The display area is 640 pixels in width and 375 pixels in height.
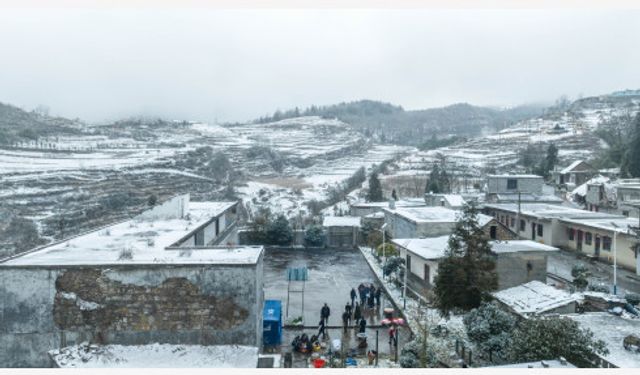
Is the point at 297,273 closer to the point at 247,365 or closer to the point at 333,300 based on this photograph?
the point at 333,300

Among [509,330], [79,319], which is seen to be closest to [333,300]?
[509,330]

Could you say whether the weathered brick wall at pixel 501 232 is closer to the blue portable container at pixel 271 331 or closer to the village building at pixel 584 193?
the blue portable container at pixel 271 331

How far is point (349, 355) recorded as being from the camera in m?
14.9

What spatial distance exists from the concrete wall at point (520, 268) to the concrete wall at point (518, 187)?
22763mm

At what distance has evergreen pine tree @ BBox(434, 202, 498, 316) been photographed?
15641mm

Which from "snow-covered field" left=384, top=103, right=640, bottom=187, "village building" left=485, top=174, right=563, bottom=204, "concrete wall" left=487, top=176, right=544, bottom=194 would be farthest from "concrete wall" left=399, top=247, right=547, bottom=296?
"snow-covered field" left=384, top=103, right=640, bottom=187

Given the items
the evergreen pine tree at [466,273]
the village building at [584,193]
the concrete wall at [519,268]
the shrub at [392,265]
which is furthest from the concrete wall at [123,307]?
the village building at [584,193]

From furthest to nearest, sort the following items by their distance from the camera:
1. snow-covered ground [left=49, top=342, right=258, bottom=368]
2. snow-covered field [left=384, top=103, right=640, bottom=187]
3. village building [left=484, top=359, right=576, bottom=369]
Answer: snow-covered field [left=384, top=103, right=640, bottom=187] < snow-covered ground [left=49, top=342, right=258, bottom=368] < village building [left=484, top=359, right=576, bottom=369]

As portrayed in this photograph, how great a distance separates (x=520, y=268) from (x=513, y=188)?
2406 cm

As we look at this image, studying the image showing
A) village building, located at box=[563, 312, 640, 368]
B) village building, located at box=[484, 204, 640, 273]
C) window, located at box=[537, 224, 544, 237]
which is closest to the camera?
village building, located at box=[563, 312, 640, 368]

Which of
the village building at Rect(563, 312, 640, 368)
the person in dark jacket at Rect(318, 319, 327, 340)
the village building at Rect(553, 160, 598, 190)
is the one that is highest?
the village building at Rect(553, 160, 598, 190)

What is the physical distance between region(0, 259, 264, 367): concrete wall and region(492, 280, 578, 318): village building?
853cm

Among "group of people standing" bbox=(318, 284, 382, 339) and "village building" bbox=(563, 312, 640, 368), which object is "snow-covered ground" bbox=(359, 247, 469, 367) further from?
"village building" bbox=(563, 312, 640, 368)

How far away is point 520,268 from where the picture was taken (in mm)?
20141
